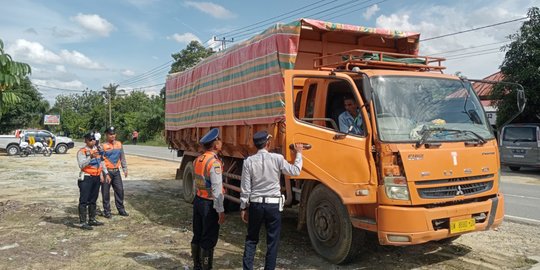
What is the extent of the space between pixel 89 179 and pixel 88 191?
0.69 feet

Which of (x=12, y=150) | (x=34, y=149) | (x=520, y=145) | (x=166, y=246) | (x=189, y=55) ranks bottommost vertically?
(x=166, y=246)

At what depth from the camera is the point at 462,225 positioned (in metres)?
5.05

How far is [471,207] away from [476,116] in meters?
1.27

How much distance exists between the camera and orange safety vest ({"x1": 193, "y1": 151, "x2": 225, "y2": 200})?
5.11 meters

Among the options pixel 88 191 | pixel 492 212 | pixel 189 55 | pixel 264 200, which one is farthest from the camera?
pixel 189 55

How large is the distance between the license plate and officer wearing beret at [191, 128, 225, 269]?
2558 millimetres

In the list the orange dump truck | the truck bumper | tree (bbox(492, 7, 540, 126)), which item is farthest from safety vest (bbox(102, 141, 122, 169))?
tree (bbox(492, 7, 540, 126))

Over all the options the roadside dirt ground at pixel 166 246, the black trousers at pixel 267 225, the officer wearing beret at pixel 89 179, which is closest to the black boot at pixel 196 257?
the roadside dirt ground at pixel 166 246

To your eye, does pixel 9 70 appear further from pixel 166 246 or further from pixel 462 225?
pixel 462 225

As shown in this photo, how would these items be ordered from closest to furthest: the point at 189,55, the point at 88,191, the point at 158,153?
the point at 88,191, the point at 158,153, the point at 189,55

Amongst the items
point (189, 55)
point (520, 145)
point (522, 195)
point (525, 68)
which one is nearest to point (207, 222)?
point (522, 195)

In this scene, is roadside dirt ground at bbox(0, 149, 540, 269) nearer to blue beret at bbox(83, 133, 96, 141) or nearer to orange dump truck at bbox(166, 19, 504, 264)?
orange dump truck at bbox(166, 19, 504, 264)

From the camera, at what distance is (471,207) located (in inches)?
201

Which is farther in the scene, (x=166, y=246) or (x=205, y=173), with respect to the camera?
(x=166, y=246)
